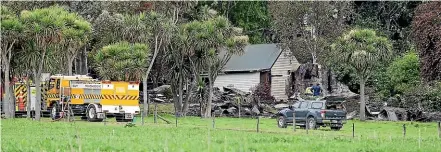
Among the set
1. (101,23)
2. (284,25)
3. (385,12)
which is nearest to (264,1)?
(385,12)

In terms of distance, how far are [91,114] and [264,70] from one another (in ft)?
80.2

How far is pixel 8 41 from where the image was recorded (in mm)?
42062

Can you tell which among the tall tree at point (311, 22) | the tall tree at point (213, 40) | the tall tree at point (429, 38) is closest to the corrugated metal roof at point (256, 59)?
the tall tree at point (311, 22)

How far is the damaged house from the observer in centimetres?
6375

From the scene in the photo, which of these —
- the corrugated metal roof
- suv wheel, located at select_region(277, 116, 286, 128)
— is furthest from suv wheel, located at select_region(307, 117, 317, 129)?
the corrugated metal roof

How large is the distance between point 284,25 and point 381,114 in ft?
37.6

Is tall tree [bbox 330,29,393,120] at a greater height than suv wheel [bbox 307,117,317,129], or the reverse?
tall tree [bbox 330,29,393,120]

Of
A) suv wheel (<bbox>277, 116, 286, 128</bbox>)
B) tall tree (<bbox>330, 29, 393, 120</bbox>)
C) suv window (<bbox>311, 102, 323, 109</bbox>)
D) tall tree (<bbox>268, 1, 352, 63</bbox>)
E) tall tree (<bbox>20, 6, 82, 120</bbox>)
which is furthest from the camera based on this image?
tall tree (<bbox>268, 1, 352, 63</bbox>)

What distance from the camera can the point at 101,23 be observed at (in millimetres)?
51125

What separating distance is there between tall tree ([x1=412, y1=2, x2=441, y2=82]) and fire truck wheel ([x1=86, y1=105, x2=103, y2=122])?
17.7 m

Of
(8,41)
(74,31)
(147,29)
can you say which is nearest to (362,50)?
(147,29)

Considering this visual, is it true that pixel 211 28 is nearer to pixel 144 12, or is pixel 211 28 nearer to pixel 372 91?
pixel 144 12

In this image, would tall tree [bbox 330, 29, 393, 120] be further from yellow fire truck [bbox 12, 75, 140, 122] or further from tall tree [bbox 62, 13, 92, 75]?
tall tree [bbox 62, 13, 92, 75]

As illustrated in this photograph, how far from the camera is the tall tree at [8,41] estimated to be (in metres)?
40.9
